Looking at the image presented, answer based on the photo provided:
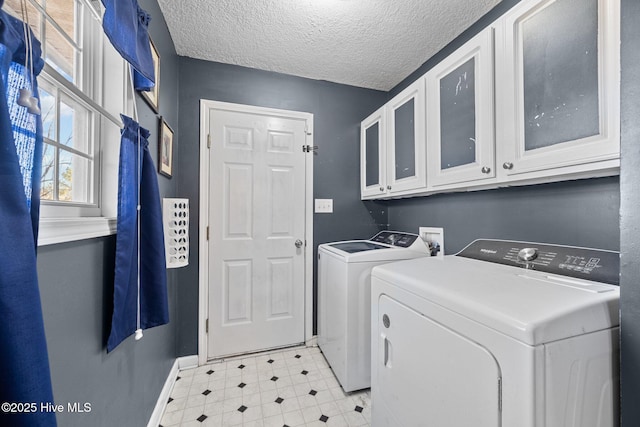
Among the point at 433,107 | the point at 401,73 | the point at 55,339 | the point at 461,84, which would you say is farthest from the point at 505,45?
the point at 55,339

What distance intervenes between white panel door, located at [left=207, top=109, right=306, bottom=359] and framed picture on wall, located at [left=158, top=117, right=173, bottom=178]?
0.32 metres

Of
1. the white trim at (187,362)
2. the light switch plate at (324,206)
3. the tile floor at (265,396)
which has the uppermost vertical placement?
the light switch plate at (324,206)

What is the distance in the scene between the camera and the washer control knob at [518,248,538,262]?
1.13 m

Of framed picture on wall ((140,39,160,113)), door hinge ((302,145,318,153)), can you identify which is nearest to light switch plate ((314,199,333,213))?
Answer: door hinge ((302,145,318,153))

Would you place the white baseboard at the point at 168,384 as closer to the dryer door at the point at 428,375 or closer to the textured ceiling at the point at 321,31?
the dryer door at the point at 428,375

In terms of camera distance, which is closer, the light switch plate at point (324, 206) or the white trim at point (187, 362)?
the white trim at point (187, 362)

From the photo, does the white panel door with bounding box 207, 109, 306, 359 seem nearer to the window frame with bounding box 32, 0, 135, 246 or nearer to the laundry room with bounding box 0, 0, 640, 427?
the laundry room with bounding box 0, 0, 640, 427

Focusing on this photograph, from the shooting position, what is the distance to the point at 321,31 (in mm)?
1717

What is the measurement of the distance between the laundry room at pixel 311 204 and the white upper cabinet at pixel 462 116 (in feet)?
0.04

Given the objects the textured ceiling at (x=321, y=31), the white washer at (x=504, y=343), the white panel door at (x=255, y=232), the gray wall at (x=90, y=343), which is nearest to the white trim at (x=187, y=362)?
the white panel door at (x=255, y=232)

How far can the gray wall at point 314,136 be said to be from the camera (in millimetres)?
2014

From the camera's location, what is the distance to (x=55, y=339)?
69 centimetres

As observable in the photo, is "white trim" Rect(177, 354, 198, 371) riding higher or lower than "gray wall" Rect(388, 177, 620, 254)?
lower

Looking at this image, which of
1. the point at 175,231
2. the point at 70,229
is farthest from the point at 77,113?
the point at 175,231
